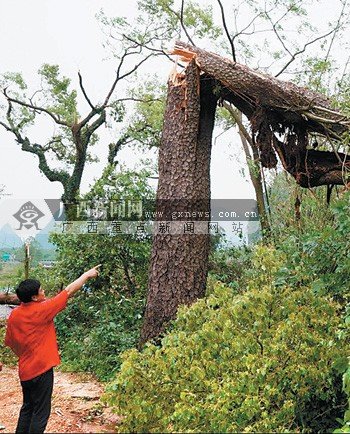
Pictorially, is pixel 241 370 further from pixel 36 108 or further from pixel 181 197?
pixel 36 108

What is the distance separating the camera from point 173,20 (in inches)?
561

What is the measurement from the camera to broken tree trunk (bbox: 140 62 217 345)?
6074 mm

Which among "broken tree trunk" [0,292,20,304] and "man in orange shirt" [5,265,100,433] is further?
"broken tree trunk" [0,292,20,304]

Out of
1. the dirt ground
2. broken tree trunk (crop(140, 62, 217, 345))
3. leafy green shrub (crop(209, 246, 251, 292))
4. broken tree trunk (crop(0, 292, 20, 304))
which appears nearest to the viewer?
the dirt ground

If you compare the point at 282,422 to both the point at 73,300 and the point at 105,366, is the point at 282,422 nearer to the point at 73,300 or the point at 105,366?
the point at 105,366

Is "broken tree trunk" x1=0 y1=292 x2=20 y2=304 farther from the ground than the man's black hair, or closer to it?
closer to it

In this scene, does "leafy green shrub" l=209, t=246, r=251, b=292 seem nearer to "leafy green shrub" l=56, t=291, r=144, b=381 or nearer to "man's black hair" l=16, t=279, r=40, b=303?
"leafy green shrub" l=56, t=291, r=144, b=381

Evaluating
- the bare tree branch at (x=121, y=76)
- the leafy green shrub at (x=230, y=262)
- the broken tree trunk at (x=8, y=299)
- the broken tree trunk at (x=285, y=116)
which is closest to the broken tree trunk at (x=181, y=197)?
the broken tree trunk at (x=285, y=116)

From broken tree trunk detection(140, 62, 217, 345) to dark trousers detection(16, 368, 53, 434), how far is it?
7.62ft

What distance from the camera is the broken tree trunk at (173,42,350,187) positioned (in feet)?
20.3

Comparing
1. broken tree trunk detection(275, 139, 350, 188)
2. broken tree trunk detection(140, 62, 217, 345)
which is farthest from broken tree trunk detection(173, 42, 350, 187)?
broken tree trunk detection(140, 62, 217, 345)

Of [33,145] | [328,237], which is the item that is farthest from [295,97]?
[33,145]

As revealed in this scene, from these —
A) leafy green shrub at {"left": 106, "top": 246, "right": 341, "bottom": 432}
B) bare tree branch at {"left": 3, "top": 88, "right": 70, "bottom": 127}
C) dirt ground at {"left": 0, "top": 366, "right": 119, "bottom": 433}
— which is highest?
bare tree branch at {"left": 3, "top": 88, "right": 70, "bottom": 127}

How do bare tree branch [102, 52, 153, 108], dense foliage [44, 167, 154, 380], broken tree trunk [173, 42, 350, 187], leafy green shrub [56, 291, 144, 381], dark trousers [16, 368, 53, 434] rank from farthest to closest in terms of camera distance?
bare tree branch [102, 52, 153, 108] < dense foliage [44, 167, 154, 380] < leafy green shrub [56, 291, 144, 381] < broken tree trunk [173, 42, 350, 187] < dark trousers [16, 368, 53, 434]
